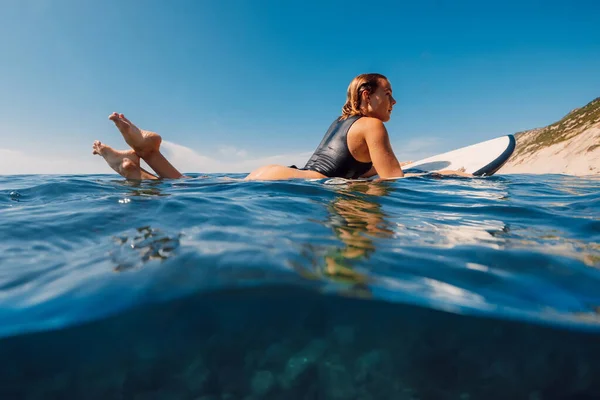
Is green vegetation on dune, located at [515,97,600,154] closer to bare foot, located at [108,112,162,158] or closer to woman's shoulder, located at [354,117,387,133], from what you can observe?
woman's shoulder, located at [354,117,387,133]

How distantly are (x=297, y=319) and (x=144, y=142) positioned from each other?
4486mm

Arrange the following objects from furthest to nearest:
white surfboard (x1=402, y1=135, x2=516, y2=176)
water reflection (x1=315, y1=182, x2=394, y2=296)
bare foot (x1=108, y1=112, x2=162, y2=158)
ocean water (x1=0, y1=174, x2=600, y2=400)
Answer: white surfboard (x1=402, y1=135, x2=516, y2=176) → bare foot (x1=108, y1=112, x2=162, y2=158) → water reflection (x1=315, y1=182, x2=394, y2=296) → ocean water (x1=0, y1=174, x2=600, y2=400)

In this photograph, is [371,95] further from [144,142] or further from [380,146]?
[144,142]

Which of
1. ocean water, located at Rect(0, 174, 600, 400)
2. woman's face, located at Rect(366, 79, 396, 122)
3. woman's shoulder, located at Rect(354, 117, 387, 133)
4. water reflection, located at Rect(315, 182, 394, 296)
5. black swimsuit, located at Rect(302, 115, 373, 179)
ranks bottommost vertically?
ocean water, located at Rect(0, 174, 600, 400)

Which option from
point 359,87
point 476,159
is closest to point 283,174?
point 359,87

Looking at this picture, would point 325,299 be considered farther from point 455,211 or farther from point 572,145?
point 572,145

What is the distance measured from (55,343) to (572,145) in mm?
27490

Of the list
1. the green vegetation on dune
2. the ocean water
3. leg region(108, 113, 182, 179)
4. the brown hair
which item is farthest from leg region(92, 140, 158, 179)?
the green vegetation on dune

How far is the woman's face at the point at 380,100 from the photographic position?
4.96 meters

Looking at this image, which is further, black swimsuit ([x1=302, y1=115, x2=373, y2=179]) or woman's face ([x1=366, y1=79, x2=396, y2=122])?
woman's face ([x1=366, y1=79, x2=396, y2=122])

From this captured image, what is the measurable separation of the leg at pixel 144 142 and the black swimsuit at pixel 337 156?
2.40 meters

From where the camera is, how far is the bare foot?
462 cm

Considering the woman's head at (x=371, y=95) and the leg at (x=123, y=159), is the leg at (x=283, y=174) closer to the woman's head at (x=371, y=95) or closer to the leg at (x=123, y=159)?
the woman's head at (x=371, y=95)

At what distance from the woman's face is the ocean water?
3.48 metres
